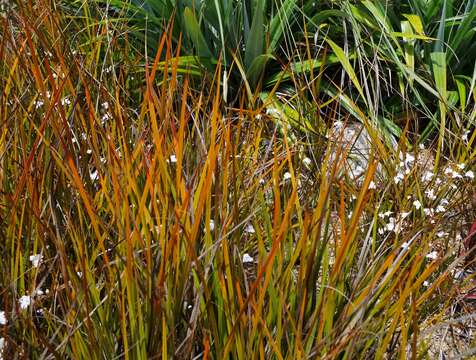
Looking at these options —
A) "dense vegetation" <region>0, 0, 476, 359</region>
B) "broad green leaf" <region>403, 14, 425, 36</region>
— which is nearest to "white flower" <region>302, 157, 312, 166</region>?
"dense vegetation" <region>0, 0, 476, 359</region>

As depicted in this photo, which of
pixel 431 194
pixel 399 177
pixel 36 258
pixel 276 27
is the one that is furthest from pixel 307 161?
pixel 36 258

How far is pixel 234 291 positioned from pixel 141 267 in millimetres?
195

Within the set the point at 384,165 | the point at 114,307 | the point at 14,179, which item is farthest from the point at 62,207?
the point at 384,165

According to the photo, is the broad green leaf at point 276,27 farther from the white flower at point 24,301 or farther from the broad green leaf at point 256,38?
the white flower at point 24,301

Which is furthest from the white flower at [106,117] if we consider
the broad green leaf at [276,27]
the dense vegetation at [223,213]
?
the broad green leaf at [276,27]

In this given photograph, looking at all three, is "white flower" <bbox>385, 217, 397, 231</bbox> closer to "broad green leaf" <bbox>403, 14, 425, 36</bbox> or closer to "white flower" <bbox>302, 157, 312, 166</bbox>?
"white flower" <bbox>302, 157, 312, 166</bbox>

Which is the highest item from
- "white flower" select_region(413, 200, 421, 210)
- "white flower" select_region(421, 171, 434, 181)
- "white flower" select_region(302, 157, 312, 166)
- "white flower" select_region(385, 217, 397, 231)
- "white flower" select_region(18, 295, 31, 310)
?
"white flower" select_region(18, 295, 31, 310)

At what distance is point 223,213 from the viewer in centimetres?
158

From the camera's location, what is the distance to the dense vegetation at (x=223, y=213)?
53.9 inches

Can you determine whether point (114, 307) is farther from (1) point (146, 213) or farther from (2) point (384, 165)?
(2) point (384, 165)

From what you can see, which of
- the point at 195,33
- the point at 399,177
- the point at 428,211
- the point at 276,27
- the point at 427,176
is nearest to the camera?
the point at 428,211

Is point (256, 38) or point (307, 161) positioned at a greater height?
point (256, 38)

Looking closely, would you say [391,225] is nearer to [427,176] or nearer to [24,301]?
[427,176]

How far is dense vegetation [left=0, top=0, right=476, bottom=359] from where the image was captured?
4.49 feet
